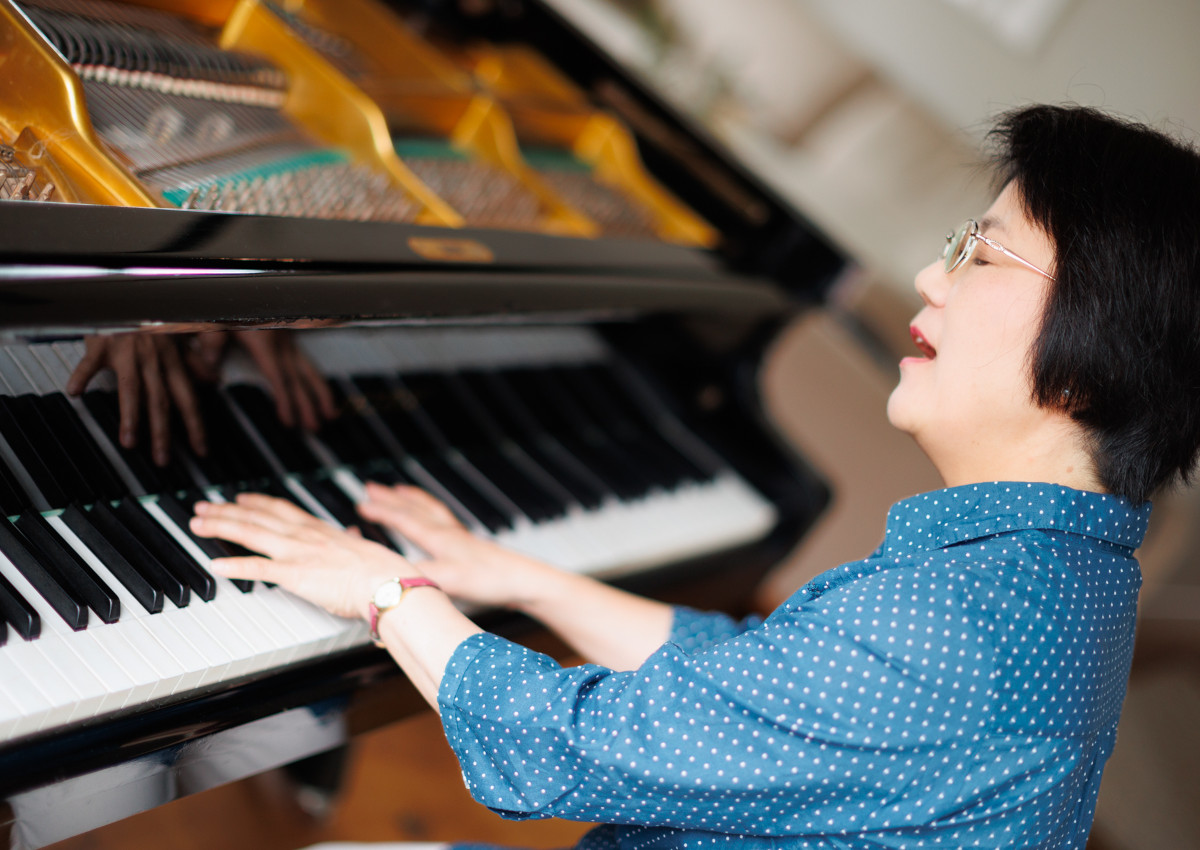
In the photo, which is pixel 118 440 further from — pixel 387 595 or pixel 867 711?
pixel 867 711

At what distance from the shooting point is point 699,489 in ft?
6.95

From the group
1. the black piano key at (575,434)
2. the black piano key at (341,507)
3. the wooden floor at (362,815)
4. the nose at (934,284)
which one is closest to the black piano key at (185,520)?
the black piano key at (341,507)

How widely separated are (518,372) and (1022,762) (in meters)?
1.22

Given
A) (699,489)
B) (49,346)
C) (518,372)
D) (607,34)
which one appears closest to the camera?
(49,346)

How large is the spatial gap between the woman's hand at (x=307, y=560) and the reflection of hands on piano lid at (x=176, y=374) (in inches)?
5.0

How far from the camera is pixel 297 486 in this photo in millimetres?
1511

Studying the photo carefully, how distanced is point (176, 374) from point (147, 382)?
0.05 metres

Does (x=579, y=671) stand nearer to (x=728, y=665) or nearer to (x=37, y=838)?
(x=728, y=665)

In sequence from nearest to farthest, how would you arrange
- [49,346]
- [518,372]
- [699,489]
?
[49,346] → [518,372] → [699,489]

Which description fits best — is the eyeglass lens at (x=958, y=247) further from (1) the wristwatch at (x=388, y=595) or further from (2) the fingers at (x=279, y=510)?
(2) the fingers at (x=279, y=510)

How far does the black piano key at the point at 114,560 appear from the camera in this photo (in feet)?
3.87

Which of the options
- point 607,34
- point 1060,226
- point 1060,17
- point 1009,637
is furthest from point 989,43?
point 1009,637

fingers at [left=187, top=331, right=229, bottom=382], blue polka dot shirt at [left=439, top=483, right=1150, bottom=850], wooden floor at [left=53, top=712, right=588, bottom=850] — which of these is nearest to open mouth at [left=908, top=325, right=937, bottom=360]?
blue polka dot shirt at [left=439, top=483, right=1150, bottom=850]

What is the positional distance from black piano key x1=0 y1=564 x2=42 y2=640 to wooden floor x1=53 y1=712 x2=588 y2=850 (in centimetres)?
124
